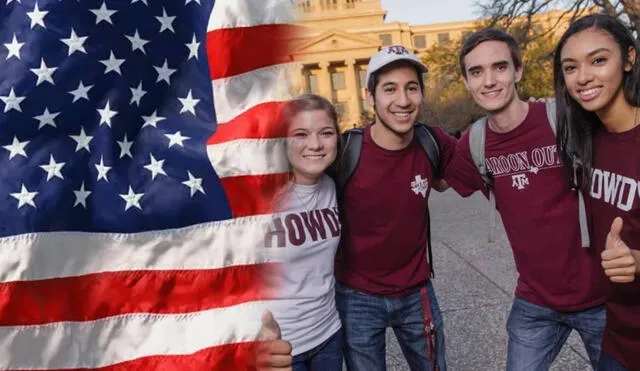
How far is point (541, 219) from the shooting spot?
240cm

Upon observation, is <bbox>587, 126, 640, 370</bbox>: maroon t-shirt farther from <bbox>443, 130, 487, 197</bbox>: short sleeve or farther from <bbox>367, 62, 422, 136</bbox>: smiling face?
<bbox>367, 62, 422, 136</bbox>: smiling face

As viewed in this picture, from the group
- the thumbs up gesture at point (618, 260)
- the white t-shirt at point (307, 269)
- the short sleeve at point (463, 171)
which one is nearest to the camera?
the thumbs up gesture at point (618, 260)

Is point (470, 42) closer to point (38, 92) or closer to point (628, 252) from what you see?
point (628, 252)

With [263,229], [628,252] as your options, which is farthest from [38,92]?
[628,252]

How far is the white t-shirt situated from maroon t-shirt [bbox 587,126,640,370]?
3.22 ft

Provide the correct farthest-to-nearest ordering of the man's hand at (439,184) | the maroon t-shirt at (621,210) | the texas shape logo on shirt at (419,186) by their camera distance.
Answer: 1. the man's hand at (439,184)
2. the texas shape logo on shirt at (419,186)
3. the maroon t-shirt at (621,210)

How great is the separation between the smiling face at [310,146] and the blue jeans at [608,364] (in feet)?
4.06

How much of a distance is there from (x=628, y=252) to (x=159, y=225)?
56.4 inches

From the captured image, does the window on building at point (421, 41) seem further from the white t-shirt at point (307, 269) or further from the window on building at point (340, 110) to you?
the white t-shirt at point (307, 269)

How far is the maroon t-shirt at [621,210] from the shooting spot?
199 cm

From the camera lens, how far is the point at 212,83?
4.63 ft

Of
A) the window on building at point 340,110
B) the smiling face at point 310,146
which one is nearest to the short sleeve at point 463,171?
the window on building at point 340,110

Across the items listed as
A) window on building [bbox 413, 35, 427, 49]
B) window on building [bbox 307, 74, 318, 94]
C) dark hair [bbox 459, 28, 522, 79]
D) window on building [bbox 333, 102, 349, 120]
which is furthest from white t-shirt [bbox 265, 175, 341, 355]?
window on building [bbox 413, 35, 427, 49]

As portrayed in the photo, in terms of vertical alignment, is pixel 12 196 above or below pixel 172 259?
above
